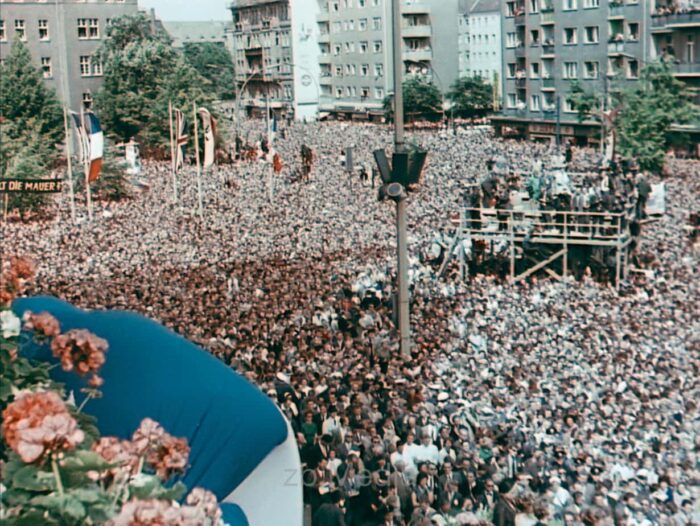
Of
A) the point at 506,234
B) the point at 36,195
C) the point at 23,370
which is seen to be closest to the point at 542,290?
the point at 506,234

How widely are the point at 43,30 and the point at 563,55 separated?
21975 millimetres

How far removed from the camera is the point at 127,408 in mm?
6262

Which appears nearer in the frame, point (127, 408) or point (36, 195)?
point (127, 408)

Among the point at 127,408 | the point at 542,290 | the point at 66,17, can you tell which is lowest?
the point at 542,290

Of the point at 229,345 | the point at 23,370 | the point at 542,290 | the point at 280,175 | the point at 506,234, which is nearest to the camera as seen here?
the point at 23,370

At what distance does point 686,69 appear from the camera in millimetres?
46344

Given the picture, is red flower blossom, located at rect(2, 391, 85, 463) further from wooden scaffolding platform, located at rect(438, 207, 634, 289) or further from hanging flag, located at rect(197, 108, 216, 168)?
hanging flag, located at rect(197, 108, 216, 168)

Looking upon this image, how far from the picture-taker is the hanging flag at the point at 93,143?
3055cm

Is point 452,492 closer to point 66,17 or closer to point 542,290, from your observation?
point 542,290

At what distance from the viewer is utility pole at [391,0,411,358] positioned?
17.4m

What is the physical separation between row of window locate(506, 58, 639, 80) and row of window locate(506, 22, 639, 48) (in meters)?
0.89

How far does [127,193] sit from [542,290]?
20.5 m

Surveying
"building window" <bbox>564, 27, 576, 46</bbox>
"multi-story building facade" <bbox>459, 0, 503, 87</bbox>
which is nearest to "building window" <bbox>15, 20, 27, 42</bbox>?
"building window" <bbox>564, 27, 576, 46</bbox>

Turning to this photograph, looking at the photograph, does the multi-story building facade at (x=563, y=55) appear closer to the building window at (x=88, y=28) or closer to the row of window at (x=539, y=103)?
the row of window at (x=539, y=103)
